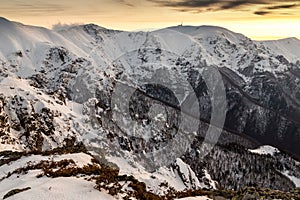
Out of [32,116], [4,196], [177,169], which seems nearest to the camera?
[4,196]

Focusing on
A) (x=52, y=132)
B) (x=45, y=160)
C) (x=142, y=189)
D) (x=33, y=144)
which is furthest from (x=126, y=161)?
(x=142, y=189)

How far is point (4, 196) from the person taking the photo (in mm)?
28312

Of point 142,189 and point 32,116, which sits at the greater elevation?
point 142,189

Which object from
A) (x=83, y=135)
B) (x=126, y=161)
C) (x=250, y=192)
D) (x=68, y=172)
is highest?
(x=68, y=172)

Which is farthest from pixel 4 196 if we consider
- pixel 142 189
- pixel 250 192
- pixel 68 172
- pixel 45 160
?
pixel 250 192

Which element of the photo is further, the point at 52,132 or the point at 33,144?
the point at 52,132

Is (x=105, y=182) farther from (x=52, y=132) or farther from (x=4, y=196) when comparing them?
(x=52, y=132)

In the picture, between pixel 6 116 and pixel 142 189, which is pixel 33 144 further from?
pixel 142 189

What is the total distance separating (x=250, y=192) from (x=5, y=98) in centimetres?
15429

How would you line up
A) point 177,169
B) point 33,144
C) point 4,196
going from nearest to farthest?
point 4,196 < point 33,144 < point 177,169

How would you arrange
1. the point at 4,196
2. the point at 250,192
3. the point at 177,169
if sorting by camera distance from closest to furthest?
the point at 4,196
the point at 250,192
the point at 177,169

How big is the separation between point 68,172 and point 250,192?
59.3 ft

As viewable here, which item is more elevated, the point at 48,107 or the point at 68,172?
the point at 68,172

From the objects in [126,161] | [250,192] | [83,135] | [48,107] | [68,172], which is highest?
[68,172]
